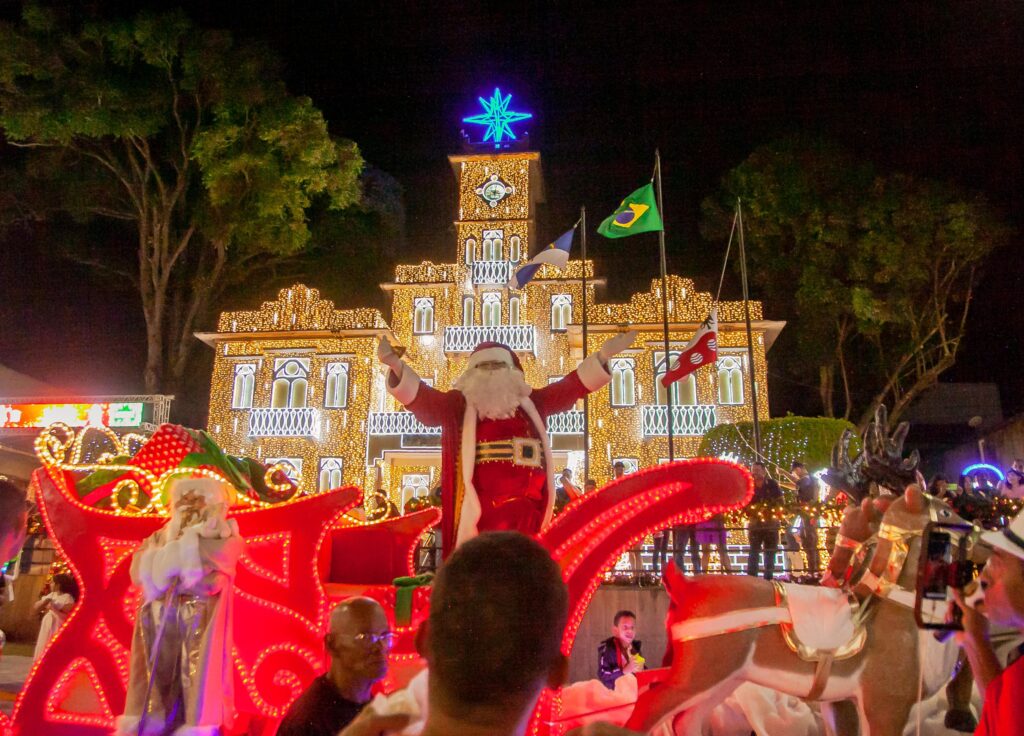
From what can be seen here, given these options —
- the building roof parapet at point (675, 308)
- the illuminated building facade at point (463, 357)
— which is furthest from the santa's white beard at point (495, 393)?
the building roof parapet at point (675, 308)

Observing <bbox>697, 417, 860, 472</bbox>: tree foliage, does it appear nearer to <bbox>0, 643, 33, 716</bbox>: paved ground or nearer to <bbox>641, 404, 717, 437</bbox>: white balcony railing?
<bbox>641, 404, 717, 437</bbox>: white balcony railing

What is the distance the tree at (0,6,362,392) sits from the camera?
1836 cm

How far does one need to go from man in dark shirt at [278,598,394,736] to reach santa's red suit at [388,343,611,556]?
4.53 feet

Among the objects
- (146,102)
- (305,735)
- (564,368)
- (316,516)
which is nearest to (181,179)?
(146,102)

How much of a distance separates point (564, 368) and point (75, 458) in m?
17.3

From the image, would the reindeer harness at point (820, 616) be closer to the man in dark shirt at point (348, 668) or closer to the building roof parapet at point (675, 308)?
the man in dark shirt at point (348, 668)

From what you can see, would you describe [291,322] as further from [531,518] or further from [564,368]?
[531,518]

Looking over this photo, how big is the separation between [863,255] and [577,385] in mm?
20249

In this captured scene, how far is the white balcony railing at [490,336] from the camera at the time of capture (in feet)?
71.3

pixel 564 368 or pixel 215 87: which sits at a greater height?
pixel 215 87

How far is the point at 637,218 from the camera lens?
15.5m

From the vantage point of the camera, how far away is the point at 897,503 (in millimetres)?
3930

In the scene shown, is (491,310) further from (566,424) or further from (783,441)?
(783,441)

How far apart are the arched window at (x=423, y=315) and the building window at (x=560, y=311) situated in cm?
→ 377
